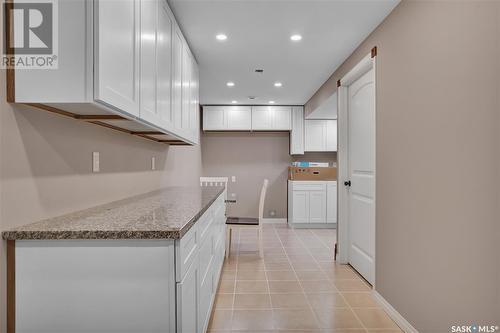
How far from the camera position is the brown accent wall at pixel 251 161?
6332 millimetres

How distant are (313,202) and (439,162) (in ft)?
13.1

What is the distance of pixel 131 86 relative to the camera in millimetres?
1556

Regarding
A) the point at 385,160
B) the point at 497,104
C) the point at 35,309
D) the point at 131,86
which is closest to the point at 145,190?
the point at 131,86

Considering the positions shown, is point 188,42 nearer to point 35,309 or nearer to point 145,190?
point 145,190

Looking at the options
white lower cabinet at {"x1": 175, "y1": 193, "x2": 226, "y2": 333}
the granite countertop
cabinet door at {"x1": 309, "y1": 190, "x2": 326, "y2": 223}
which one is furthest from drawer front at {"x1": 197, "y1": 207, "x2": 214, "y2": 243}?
cabinet door at {"x1": 309, "y1": 190, "x2": 326, "y2": 223}

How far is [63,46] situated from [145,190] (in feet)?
5.83

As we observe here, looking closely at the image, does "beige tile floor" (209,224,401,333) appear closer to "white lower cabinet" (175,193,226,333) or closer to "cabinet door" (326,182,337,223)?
"white lower cabinet" (175,193,226,333)

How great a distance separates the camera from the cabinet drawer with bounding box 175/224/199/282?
4.00ft

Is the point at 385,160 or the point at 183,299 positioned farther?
the point at 385,160

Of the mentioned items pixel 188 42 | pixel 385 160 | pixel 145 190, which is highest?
pixel 188 42

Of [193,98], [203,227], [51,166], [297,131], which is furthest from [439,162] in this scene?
[297,131]

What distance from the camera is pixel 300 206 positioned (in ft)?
18.6

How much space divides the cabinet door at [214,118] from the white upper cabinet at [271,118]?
611 mm

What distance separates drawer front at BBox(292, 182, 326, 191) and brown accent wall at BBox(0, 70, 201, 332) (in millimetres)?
3688
